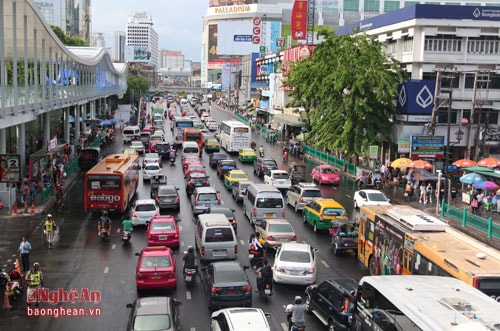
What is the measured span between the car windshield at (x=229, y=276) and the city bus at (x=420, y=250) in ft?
17.4

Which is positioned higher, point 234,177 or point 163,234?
point 234,177

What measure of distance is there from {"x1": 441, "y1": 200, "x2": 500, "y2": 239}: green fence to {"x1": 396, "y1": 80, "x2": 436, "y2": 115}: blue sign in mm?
15201

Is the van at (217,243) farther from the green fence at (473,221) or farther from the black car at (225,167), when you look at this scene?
the black car at (225,167)

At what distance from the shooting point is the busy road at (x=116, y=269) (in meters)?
18.7

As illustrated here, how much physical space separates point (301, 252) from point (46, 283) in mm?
9214

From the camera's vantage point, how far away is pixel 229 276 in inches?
756

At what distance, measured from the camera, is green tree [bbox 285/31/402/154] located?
159ft

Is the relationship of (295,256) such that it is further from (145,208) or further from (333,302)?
(145,208)

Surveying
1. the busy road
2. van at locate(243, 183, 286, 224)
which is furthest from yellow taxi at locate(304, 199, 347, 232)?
van at locate(243, 183, 286, 224)

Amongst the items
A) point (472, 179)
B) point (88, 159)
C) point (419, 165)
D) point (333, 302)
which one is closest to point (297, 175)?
point (419, 165)

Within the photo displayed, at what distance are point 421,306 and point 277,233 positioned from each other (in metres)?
14.5

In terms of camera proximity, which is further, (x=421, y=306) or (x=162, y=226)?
(x=162, y=226)

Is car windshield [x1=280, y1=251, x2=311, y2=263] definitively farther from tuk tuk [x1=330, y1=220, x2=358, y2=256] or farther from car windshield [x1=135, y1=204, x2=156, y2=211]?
car windshield [x1=135, y1=204, x2=156, y2=211]

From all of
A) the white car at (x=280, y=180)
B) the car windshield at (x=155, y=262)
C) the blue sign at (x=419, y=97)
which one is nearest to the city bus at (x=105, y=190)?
the white car at (x=280, y=180)
